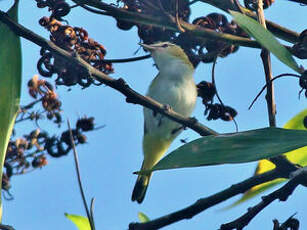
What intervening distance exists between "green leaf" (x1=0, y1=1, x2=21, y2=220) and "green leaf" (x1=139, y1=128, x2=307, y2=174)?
39cm

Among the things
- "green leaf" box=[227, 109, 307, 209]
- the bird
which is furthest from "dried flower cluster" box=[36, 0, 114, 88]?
the bird

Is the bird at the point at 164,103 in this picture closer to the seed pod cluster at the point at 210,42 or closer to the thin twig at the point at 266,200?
the seed pod cluster at the point at 210,42

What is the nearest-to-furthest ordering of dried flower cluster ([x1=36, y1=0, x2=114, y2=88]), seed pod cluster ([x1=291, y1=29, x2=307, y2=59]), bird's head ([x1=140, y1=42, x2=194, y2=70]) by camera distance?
seed pod cluster ([x1=291, y1=29, x2=307, y2=59]), dried flower cluster ([x1=36, y1=0, x2=114, y2=88]), bird's head ([x1=140, y1=42, x2=194, y2=70])

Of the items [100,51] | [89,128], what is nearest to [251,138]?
[100,51]

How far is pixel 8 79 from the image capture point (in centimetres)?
96

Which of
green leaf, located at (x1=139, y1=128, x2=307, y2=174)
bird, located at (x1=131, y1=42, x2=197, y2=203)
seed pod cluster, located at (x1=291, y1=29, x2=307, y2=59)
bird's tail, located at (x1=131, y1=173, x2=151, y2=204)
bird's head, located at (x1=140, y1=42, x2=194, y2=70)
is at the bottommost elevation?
green leaf, located at (x1=139, y1=128, x2=307, y2=174)

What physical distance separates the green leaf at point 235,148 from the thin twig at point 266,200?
0.04 meters

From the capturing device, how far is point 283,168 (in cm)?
69

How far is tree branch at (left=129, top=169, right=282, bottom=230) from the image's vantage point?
0.51 metres

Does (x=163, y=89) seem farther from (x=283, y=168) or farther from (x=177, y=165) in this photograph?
(x=177, y=165)

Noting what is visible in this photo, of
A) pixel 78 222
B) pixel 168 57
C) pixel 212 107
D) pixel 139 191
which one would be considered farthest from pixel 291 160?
pixel 168 57

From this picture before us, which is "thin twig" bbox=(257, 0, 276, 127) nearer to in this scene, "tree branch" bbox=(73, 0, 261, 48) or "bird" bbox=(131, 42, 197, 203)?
"tree branch" bbox=(73, 0, 261, 48)

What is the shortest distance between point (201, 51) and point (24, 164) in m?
0.74

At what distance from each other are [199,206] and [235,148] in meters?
0.10
